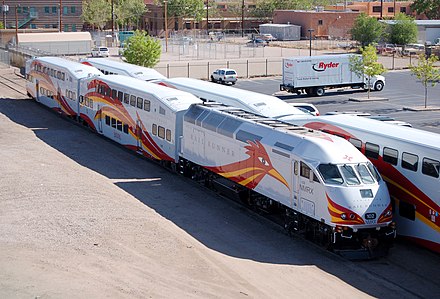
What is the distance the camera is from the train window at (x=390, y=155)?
23.5 meters

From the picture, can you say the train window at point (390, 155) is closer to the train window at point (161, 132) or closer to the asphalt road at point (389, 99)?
the train window at point (161, 132)

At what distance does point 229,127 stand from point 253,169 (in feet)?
7.62

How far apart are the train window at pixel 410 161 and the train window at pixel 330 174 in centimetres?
249

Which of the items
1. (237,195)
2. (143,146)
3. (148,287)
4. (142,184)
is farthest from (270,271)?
(143,146)

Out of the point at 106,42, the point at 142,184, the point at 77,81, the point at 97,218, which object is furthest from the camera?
the point at 106,42

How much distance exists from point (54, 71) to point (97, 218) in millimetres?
25423

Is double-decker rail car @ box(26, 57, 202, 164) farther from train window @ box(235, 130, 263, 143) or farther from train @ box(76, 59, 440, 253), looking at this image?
train @ box(76, 59, 440, 253)

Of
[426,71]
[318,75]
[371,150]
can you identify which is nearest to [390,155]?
[371,150]

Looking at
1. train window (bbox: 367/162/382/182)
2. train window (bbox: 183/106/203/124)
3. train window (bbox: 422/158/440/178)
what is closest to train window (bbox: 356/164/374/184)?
train window (bbox: 367/162/382/182)

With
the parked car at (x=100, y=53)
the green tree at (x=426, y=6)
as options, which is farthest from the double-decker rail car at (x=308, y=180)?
the green tree at (x=426, y=6)

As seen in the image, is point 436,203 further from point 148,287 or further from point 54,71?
point 54,71

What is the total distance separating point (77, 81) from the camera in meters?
43.2

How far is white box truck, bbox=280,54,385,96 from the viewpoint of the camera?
62.1m

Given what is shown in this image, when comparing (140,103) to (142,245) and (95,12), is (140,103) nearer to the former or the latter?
(142,245)
